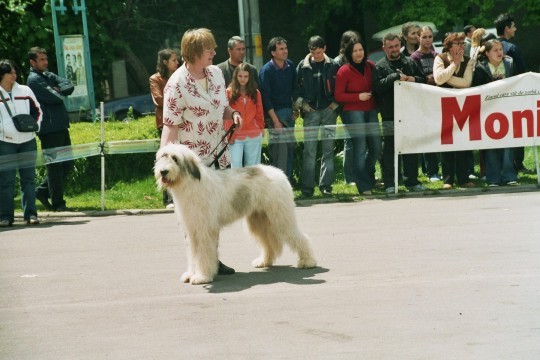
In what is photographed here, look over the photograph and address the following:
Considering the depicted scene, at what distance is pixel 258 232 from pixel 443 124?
6.20 m

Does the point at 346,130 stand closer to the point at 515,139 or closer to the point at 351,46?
the point at 351,46

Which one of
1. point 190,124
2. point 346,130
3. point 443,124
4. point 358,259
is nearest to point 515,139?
point 443,124

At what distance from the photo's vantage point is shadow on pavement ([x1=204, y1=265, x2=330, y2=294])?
8992 mm

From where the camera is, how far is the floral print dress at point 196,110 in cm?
956

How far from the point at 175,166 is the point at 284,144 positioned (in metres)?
6.70

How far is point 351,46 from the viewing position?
15.2 m

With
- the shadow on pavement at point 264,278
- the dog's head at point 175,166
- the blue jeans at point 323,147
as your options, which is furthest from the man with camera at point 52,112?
the dog's head at point 175,166

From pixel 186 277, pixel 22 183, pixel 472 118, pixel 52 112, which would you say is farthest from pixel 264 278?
pixel 472 118

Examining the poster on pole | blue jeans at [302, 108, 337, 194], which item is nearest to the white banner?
blue jeans at [302, 108, 337, 194]

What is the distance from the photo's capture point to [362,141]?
50.6ft

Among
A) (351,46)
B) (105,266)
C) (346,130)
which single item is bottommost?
(105,266)

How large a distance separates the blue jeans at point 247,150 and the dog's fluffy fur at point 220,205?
429 cm

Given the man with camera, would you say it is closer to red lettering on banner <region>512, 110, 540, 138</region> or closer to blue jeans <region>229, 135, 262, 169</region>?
blue jeans <region>229, 135, 262, 169</region>

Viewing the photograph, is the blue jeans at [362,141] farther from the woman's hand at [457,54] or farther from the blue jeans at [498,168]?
the blue jeans at [498,168]
